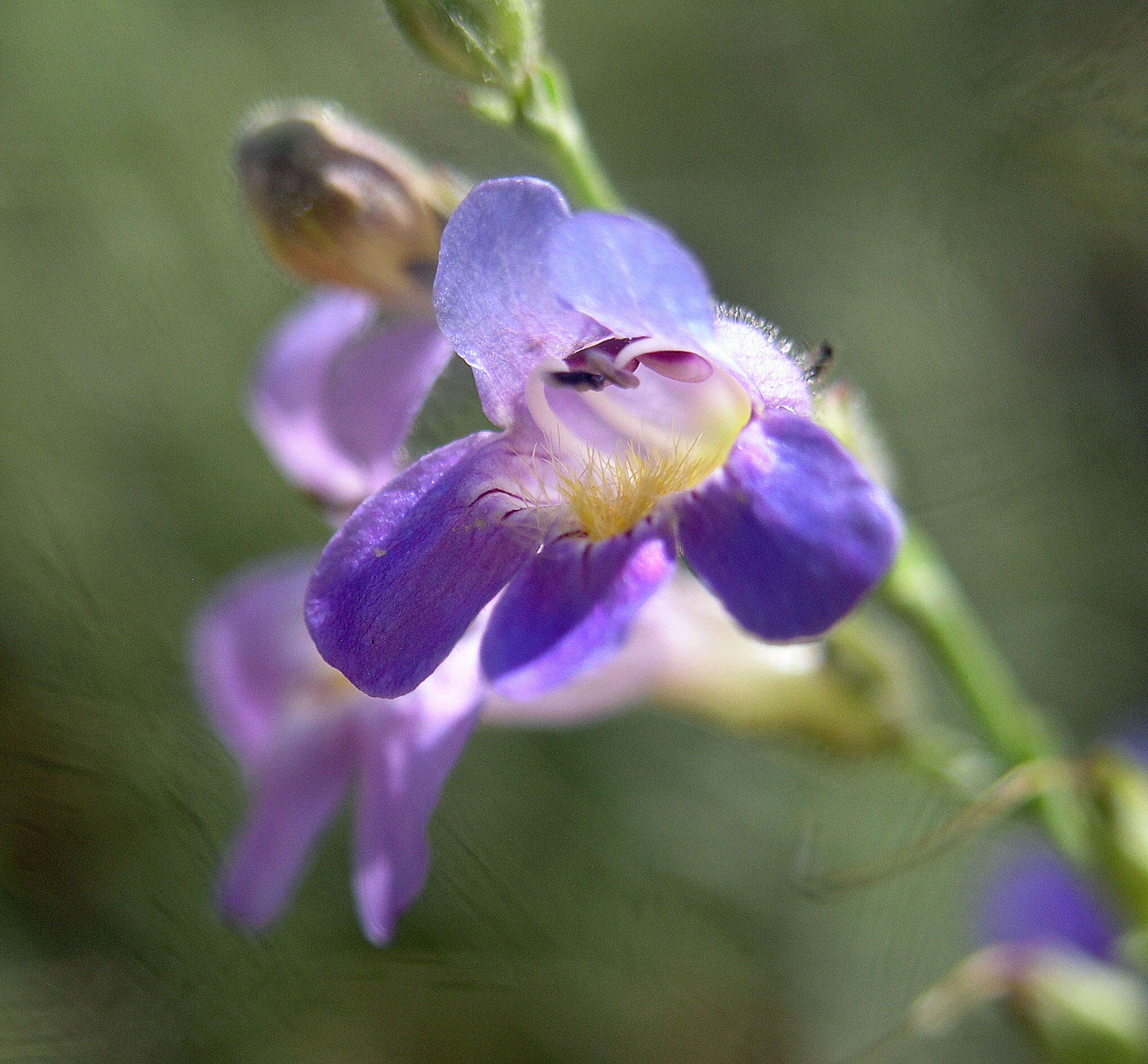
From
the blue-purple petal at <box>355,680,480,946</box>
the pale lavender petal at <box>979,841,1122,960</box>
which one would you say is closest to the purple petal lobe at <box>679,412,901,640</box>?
the blue-purple petal at <box>355,680,480,946</box>

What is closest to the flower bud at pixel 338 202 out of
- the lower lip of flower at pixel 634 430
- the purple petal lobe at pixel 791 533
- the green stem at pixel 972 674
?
the lower lip of flower at pixel 634 430

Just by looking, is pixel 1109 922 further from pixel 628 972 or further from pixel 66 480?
pixel 66 480

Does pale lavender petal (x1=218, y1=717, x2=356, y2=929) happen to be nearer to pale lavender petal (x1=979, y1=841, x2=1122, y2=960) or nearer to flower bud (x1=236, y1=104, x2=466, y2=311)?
flower bud (x1=236, y1=104, x2=466, y2=311)

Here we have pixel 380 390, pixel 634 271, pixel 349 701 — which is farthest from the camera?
pixel 349 701

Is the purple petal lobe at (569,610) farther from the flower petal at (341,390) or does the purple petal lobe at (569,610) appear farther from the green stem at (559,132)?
the green stem at (559,132)

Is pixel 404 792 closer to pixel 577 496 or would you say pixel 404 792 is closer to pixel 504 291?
pixel 577 496

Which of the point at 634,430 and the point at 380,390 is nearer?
the point at 634,430

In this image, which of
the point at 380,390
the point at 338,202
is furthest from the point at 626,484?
the point at 338,202
